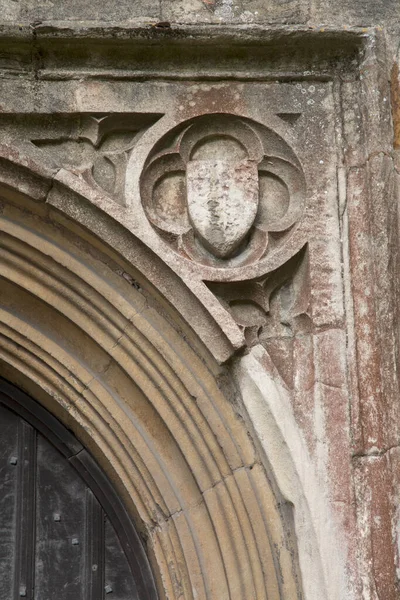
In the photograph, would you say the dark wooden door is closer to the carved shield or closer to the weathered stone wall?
the weathered stone wall

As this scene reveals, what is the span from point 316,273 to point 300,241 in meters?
0.12

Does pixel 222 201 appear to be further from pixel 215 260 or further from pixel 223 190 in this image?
pixel 215 260

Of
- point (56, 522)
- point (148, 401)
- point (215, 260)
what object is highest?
point (215, 260)

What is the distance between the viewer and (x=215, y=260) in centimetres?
398

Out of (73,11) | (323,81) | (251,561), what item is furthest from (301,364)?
(73,11)

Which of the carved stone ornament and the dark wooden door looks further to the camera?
the dark wooden door

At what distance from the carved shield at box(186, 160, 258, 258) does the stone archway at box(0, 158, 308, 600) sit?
0.65 ft

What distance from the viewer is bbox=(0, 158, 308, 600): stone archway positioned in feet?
12.3

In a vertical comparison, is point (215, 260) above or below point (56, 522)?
above

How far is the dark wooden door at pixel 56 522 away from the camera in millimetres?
4145

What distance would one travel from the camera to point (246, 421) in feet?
12.6

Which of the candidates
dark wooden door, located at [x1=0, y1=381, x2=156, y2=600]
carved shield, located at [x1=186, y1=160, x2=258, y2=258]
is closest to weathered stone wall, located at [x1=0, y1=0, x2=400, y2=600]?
carved shield, located at [x1=186, y1=160, x2=258, y2=258]

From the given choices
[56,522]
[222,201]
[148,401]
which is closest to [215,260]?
[222,201]

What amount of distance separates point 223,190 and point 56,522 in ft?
4.22
